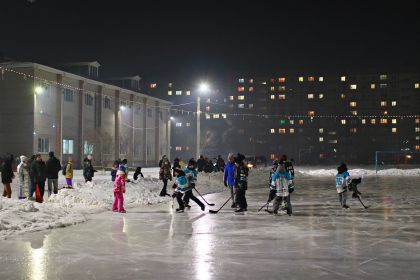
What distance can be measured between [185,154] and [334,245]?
96.7 m

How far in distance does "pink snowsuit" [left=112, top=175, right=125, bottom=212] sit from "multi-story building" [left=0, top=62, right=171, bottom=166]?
2788 cm

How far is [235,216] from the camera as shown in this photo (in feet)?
47.9

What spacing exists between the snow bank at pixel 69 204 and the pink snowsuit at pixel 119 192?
A: 49 centimetres

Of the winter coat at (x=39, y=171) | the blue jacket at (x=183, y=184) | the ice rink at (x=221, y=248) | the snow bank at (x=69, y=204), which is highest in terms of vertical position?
the winter coat at (x=39, y=171)

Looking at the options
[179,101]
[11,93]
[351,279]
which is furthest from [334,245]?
[179,101]

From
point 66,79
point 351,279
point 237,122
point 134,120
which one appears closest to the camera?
point 351,279

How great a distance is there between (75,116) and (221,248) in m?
40.7

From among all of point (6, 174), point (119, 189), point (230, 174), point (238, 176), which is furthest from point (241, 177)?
point (6, 174)

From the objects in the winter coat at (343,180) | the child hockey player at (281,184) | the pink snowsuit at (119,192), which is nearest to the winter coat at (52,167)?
the pink snowsuit at (119,192)

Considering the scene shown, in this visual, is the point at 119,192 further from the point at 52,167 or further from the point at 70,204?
the point at 52,167

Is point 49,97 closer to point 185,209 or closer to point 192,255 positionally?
point 185,209

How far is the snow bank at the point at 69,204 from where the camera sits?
38.9ft

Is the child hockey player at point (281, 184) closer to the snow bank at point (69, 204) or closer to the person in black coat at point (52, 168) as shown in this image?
the snow bank at point (69, 204)

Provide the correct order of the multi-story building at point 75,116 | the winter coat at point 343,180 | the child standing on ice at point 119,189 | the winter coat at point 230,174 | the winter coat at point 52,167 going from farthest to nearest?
the multi-story building at point 75,116, the winter coat at point 52,167, the winter coat at point 230,174, the winter coat at point 343,180, the child standing on ice at point 119,189
